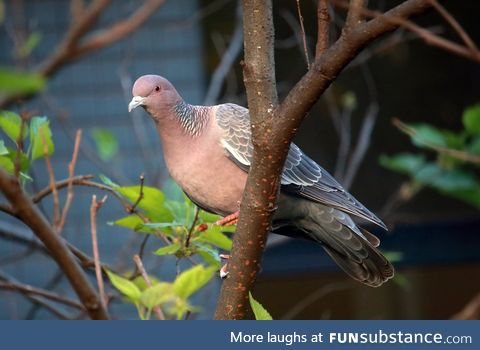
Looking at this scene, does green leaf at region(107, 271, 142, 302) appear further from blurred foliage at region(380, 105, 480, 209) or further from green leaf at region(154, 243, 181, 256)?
blurred foliage at region(380, 105, 480, 209)

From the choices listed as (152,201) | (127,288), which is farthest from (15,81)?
(152,201)

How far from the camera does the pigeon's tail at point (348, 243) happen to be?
2379mm

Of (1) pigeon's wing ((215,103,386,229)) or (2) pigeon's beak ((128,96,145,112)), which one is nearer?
(2) pigeon's beak ((128,96,145,112))

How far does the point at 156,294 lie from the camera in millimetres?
1453

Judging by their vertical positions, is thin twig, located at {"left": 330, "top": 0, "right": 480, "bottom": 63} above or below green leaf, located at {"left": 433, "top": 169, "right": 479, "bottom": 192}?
above

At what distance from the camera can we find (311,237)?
2.54m

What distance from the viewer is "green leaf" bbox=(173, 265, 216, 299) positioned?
1474 mm

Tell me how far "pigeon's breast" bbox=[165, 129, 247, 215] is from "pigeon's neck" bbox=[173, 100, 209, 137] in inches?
1.0

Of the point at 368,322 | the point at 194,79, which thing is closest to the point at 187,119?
the point at 368,322

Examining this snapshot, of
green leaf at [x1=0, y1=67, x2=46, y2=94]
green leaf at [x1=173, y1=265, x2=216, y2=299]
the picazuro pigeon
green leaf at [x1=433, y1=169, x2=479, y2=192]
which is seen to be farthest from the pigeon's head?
green leaf at [x1=0, y1=67, x2=46, y2=94]

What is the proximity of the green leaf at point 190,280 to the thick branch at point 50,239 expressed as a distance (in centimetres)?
18

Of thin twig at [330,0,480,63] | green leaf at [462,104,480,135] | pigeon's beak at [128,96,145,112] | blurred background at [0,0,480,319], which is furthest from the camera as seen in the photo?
blurred background at [0,0,480,319]

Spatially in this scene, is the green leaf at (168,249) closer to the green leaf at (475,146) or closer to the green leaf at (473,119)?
the green leaf at (473,119)

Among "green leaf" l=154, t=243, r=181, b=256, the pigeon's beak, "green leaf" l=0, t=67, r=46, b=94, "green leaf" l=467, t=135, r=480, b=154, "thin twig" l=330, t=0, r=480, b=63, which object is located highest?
"thin twig" l=330, t=0, r=480, b=63
